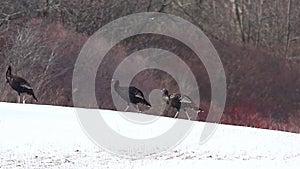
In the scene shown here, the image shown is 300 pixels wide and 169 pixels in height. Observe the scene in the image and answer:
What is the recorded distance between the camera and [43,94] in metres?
31.1

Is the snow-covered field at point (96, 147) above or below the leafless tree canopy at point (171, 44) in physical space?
below

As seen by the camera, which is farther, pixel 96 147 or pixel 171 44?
pixel 171 44

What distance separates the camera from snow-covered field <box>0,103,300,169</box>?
12.5m

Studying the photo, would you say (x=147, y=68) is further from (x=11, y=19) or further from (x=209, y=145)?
(x=209, y=145)

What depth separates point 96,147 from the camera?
13898mm

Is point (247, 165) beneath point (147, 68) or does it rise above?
beneath

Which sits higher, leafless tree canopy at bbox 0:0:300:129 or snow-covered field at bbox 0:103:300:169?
leafless tree canopy at bbox 0:0:300:129

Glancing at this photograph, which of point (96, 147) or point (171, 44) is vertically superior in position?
point (171, 44)

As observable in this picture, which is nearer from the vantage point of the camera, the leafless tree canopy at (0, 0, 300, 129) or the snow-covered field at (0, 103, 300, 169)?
the snow-covered field at (0, 103, 300, 169)

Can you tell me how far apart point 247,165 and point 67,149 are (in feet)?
12.5

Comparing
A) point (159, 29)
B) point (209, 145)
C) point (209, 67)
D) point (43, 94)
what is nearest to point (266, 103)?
point (209, 67)

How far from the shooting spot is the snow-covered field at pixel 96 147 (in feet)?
40.9

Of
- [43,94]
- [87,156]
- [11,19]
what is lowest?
[87,156]

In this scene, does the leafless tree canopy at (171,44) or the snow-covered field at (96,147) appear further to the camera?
the leafless tree canopy at (171,44)
